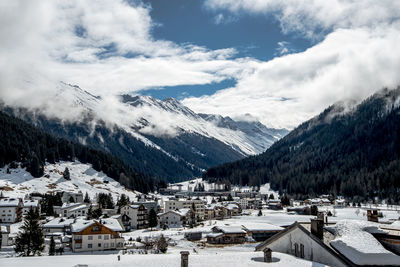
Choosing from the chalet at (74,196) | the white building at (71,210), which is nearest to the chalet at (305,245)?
the white building at (71,210)

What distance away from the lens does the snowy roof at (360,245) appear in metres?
21.5

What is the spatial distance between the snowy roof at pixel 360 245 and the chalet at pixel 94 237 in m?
64.9

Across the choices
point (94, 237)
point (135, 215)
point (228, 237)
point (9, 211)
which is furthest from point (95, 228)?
point (9, 211)

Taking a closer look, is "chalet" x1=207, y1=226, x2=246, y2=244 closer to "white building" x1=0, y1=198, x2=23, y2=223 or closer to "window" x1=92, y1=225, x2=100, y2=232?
"window" x1=92, y1=225, x2=100, y2=232

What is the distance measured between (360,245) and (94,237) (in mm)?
67873

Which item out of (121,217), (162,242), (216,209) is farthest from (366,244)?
(216,209)

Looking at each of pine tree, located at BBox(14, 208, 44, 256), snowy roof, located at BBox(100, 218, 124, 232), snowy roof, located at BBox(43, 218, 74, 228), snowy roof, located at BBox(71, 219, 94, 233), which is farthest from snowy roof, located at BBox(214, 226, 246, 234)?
pine tree, located at BBox(14, 208, 44, 256)

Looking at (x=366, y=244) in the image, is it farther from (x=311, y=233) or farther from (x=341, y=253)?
(x=311, y=233)

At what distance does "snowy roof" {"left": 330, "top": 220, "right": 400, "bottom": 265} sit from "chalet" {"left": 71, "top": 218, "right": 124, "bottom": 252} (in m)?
64.9

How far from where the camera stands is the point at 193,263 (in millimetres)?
23703

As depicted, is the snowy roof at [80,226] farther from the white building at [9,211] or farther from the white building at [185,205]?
the white building at [185,205]

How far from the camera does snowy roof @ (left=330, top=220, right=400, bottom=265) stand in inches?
845


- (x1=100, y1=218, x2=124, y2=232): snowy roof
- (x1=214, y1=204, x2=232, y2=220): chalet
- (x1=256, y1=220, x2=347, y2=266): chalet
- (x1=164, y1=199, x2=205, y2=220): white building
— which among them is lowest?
(x1=214, y1=204, x2=232, y2=220): chalet

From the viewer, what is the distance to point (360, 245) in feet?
74.0
